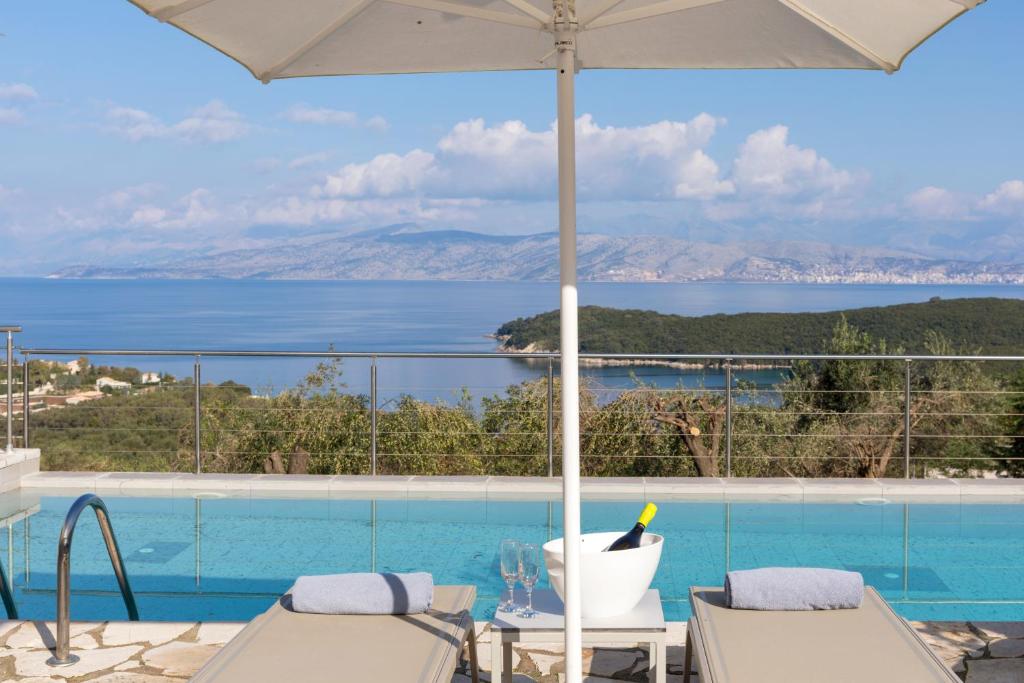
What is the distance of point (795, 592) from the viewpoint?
2.88 meters

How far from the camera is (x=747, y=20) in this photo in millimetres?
2826

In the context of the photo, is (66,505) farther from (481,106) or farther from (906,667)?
(481,106)

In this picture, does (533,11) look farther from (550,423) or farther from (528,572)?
(550,423)

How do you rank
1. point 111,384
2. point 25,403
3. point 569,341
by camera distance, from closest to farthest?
1. point 569,341
2. point 25,403
3. point 111,384

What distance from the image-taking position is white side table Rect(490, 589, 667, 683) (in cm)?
260

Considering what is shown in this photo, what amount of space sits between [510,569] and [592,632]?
11.9 inches

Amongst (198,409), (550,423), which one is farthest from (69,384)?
(550,423)

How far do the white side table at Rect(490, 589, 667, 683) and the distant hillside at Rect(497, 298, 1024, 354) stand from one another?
10728 mm

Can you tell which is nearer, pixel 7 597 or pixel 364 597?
pixel 364 597

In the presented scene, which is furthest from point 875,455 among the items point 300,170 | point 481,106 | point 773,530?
point 300,170

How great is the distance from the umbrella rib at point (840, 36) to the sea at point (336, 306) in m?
11.9

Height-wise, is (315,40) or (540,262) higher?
(540,262)

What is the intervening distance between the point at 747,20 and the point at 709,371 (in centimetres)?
579

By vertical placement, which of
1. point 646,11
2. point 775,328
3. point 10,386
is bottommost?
point 10,386
